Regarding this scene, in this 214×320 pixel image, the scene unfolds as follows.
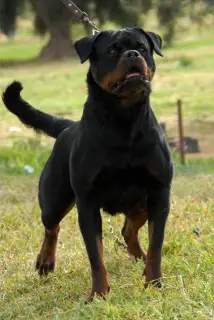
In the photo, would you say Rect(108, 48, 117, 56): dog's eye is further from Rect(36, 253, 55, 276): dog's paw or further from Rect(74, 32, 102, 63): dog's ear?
Rect(36, 253, 55, 276): dog's paw

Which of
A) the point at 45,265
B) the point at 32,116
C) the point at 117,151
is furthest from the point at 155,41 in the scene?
the point at 45,265

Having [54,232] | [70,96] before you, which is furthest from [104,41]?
[70,96]

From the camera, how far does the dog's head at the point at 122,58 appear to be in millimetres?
4758

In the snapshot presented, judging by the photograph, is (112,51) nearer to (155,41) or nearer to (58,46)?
(155,41)

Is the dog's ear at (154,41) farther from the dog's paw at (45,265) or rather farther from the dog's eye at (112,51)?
the dog's paw at (45,265)

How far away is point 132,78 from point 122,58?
144 millimetres

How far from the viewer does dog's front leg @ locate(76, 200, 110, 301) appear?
4973 millimetres

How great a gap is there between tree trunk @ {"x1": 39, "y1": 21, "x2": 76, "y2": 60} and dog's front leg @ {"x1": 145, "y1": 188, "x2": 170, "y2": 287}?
116 ft

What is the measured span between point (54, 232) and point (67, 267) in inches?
12.0

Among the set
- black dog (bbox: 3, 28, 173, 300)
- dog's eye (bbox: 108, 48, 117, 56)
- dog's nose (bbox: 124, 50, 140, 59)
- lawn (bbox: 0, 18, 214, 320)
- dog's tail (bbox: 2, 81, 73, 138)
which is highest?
dog's nose (bbox: 124, 50, 140, 59)

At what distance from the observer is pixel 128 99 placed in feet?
16.4

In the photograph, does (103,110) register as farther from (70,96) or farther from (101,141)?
(70,96)

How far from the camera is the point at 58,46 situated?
4141 cm

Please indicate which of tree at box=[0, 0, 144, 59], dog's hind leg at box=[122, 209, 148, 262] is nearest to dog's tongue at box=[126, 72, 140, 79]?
dog's hind leg at box=[122, 209, 148, 262]
